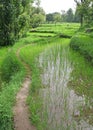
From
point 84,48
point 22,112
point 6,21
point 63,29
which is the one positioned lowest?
point 63,29

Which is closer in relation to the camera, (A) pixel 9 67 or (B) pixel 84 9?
(A) pixel 9 67

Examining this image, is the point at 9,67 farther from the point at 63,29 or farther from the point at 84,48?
the point at 63,29

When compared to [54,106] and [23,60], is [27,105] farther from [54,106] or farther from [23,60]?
[23,60]

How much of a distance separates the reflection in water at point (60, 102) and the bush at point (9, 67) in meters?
1.64

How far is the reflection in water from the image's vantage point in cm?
861

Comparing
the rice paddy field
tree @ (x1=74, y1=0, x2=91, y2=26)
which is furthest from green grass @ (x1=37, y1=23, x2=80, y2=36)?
the rice paddy field

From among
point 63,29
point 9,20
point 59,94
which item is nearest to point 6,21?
point 9,20

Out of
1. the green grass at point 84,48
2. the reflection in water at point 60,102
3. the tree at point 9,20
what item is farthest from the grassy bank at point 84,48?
the tree at point 9,20

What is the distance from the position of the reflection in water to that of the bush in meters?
1.64

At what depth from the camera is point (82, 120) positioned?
8961 mm

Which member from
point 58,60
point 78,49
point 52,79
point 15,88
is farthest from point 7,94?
→ point 78,49

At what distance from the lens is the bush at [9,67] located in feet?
47.9

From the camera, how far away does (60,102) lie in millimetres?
10477

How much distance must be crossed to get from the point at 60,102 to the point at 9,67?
6447mm
